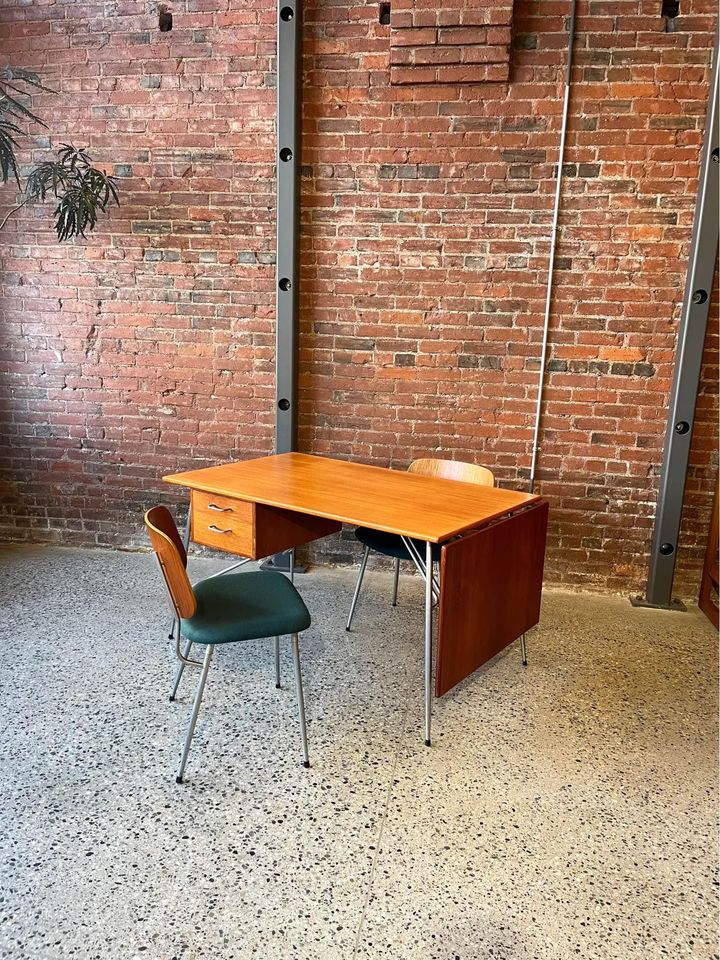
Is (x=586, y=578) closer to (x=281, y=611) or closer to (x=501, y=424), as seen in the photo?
(x=501, y=424)

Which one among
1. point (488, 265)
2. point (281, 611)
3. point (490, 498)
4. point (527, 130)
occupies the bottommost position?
point (281, 611)

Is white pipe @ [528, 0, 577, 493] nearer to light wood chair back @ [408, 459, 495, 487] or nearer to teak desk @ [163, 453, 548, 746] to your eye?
light wood chair back @ [408, 459, 495, 487]

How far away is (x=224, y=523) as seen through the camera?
2.52 meters

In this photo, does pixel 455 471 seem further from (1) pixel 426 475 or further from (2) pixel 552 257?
(2) pixel 552 257

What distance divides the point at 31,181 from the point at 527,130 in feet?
8.46

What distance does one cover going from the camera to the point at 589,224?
10.9 ft

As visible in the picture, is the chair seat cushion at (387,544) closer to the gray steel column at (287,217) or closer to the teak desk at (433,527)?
the teak desk at (433,527)

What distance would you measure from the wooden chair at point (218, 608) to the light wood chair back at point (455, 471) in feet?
3.31

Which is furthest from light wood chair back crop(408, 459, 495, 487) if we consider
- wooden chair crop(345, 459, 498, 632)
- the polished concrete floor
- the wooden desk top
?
the polished concrete floor

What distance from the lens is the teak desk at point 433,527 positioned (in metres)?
2.14

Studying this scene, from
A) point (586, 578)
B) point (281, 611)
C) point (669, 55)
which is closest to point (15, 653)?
point (281, 611)

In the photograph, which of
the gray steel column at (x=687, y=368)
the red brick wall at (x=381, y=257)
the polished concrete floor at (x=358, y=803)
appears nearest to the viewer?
the polished concrete floor at (x=358, y=803)

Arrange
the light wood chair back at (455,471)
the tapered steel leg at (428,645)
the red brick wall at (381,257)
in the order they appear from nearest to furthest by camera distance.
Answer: the tapered steel leg at (428,645) < the light wood chair back at (455,471) < the red brick wall at (381,257)

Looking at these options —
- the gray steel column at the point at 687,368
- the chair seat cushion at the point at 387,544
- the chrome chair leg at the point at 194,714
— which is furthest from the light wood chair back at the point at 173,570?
the gray steel column at the point at 687,368
